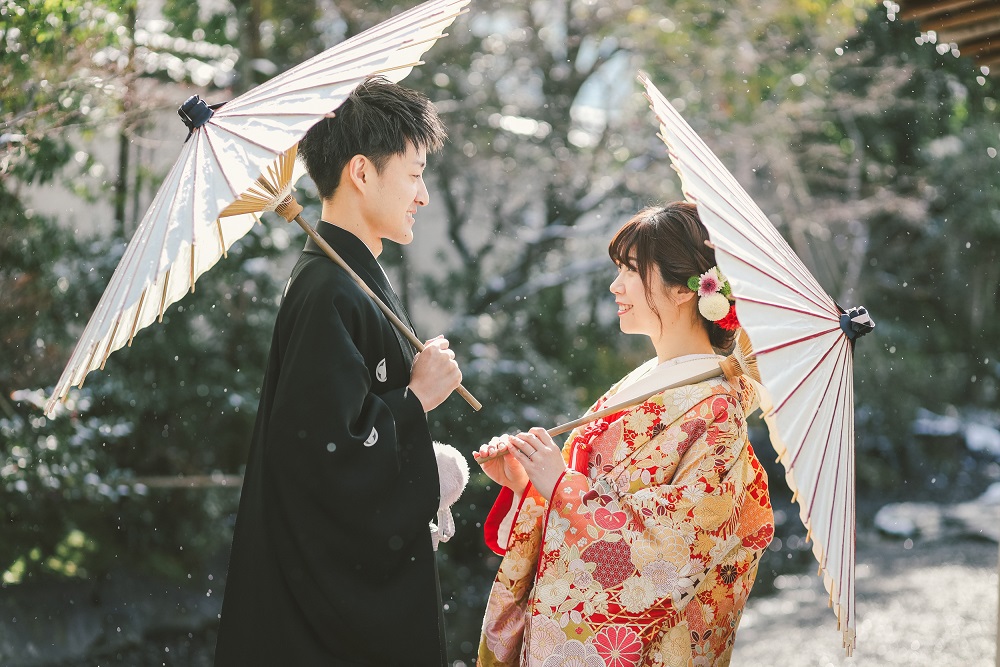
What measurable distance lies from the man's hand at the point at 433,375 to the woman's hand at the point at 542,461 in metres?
0.27

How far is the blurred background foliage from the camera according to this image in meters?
5.26

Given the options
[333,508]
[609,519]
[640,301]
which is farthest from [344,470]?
[640,301]

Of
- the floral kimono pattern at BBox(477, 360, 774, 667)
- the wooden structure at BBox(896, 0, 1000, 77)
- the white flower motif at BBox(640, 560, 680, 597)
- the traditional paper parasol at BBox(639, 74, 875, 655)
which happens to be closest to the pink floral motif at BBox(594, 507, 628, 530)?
the floral kimono pattern at BBox(477, 360, 774, 667)

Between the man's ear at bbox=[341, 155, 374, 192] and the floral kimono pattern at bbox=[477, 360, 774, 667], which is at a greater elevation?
the man's ear at bbox=[341, 155, 374, 192]

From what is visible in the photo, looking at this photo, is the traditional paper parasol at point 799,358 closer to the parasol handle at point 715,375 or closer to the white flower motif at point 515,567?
the parasol handle at point 715,375

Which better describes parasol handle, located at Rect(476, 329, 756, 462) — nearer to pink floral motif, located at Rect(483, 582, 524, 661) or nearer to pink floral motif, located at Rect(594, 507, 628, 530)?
pink floral motif, located at Rect(594, 507, 628, 530)

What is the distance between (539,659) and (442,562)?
4122 mm

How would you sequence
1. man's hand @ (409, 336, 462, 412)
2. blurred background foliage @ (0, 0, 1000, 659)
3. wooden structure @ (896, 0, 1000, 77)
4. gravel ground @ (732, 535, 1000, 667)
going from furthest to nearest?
gravel ground @ (732, 535, 1000, 667)
blurred background foliage @ (0, 0, 1000, 659)
wooden structure @ (896, 0, 1000, 77)
man's hand @ (409, 336, 462, 412)

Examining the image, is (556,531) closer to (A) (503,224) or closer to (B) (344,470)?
(B) (344,470)

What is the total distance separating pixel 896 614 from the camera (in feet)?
22.2

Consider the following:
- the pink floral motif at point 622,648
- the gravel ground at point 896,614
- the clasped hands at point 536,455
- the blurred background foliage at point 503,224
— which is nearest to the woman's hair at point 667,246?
the clasped hands at point 536,455

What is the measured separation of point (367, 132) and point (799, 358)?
120 cm

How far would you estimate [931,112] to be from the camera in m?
9.67

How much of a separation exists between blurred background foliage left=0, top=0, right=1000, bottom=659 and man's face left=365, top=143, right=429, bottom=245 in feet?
10.1
